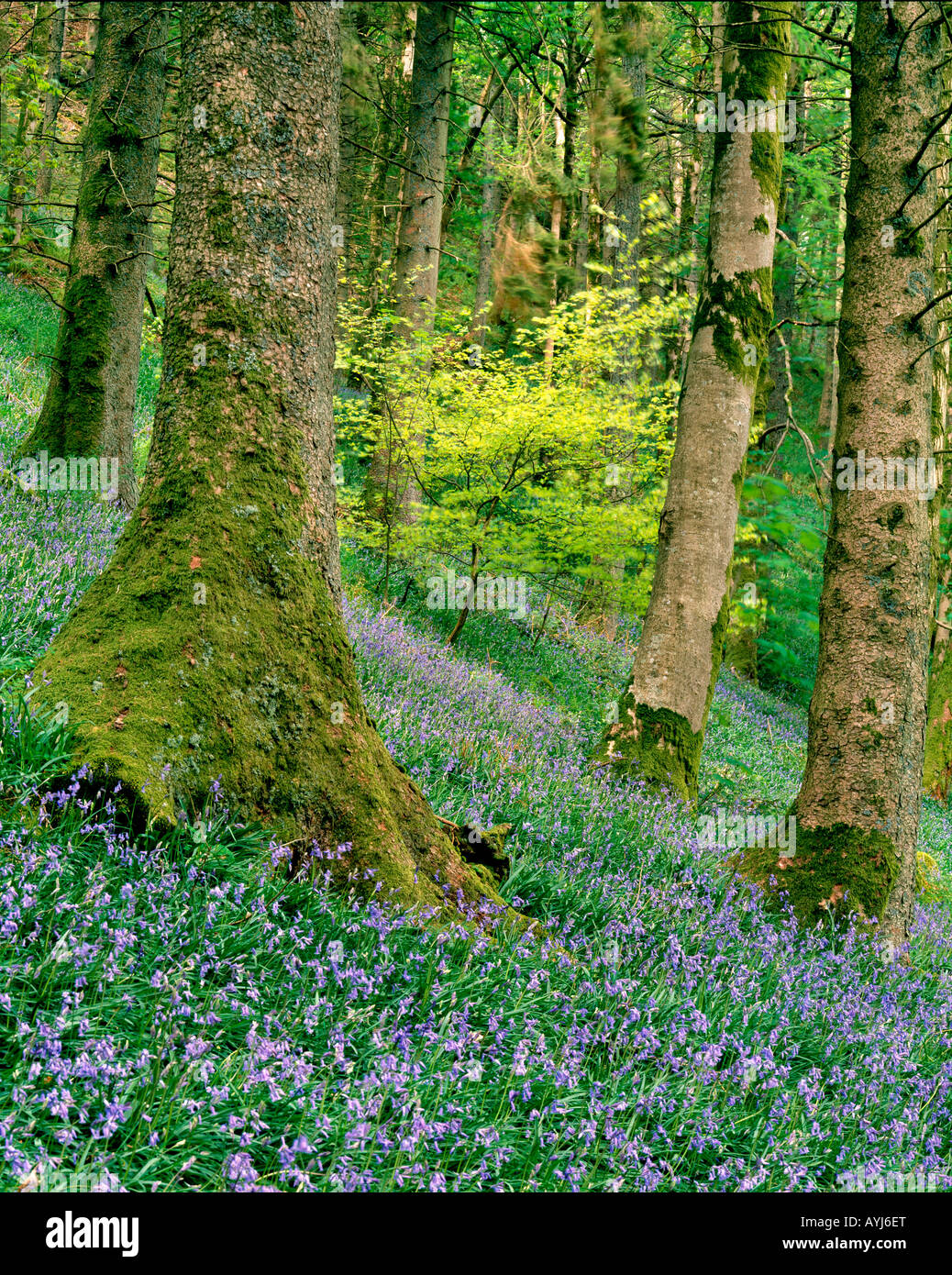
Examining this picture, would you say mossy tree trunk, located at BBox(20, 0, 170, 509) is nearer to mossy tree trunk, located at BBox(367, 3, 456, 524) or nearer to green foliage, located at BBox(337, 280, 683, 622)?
green foliage, located at BBox(337, 280, 683, 622)

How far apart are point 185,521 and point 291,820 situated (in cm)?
123

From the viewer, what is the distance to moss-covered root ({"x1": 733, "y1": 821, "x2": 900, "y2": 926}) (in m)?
5.51

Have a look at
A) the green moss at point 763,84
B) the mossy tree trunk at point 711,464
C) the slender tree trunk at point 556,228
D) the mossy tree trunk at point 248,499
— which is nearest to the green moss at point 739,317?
the mossy tree trunk at point 711,464

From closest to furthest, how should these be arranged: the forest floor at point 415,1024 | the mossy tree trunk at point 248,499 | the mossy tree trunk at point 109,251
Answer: the forest floor at point 415,1024 < the mossy tree trunk at point 248,499 < the mossy tree trunk at point 109,251

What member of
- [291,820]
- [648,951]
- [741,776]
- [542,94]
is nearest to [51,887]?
[291,820]

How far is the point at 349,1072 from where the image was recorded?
2359 mm

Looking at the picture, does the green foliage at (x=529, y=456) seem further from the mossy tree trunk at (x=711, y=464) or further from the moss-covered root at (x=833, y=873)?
the moss-covered root at (x=833, y=873)

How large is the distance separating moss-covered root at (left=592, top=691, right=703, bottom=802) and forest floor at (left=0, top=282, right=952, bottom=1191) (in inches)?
67.4

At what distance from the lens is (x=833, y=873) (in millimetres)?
5648

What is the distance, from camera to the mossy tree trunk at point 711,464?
23.3ft

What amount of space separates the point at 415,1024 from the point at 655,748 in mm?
4563
